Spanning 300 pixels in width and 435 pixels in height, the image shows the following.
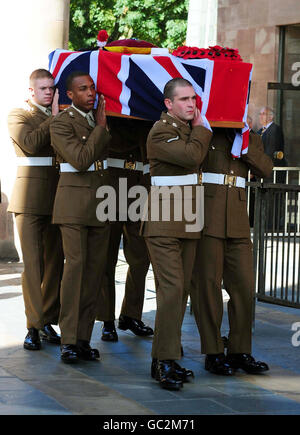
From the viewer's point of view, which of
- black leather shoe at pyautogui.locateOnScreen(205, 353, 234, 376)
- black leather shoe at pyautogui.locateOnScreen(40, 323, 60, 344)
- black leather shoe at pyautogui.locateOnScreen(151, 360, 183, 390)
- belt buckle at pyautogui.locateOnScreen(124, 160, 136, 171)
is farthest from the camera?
belt buckle at pyautogui.locateOnScreen(124, 160, 136, 171)

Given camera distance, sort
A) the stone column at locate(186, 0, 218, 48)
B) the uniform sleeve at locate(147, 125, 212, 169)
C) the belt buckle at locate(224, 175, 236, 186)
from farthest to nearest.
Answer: the stone column at locate(186, 0, 218, 48) < the belt buckle at locate(224, 175, 236, 186) < the uniform sleeve at locate(147, 125, 212, 169)

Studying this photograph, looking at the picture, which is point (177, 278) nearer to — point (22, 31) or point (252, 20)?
point (22, 31)

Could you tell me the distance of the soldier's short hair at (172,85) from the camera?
6188 mm

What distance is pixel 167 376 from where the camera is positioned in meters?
6.02

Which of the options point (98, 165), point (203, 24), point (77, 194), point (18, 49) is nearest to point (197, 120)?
point (98, 165)

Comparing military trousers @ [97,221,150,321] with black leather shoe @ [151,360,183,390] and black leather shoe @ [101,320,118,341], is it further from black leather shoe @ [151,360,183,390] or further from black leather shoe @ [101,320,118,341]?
black leather shoe @ [151,360,183,390]

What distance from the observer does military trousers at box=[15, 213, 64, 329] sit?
284 inches

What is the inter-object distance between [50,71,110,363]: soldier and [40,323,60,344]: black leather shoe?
0.54 metres

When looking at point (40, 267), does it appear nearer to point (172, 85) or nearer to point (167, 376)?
point (167, 376)

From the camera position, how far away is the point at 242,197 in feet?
21.9

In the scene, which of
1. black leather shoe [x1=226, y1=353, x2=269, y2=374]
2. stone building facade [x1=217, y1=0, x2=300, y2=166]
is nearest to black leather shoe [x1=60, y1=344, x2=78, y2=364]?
black leather shoe [x1=226, y1=353, x2=269, y2=374]

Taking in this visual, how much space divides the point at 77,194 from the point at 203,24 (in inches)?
400

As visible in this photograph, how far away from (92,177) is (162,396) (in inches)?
67.8
